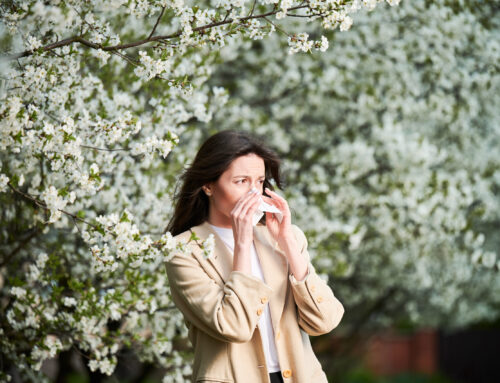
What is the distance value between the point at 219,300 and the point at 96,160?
62.9 inches

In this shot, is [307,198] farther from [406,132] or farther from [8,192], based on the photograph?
[8,192]

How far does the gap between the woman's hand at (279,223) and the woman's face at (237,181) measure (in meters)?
0.06

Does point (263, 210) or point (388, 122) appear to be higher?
point (388, 122)

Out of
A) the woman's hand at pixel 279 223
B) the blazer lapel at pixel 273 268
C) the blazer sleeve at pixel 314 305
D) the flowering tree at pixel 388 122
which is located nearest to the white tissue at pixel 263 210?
the woman's hand at pixel 279 223

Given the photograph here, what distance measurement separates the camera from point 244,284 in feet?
8.57

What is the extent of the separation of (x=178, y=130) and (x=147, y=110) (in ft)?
1.35

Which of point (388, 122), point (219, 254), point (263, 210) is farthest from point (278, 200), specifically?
point (388, 122)

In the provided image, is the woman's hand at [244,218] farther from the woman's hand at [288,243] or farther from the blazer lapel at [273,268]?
the blazer lapel at [273,268]

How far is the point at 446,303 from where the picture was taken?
31.7 feet

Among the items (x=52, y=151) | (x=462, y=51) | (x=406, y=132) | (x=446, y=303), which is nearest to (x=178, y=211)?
(x=52, y=151)

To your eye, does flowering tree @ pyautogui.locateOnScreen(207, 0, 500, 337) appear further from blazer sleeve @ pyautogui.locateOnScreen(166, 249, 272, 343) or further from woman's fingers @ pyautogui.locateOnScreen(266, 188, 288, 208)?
blazer sleeve @ pyautogui.locateOnScreen(166, 249, 272, 343)

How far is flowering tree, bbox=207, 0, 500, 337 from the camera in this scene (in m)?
6.32

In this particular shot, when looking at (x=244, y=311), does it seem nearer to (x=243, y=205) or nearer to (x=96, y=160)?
(x=243, y=205)

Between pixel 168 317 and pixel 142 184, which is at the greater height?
pixel 142 184
